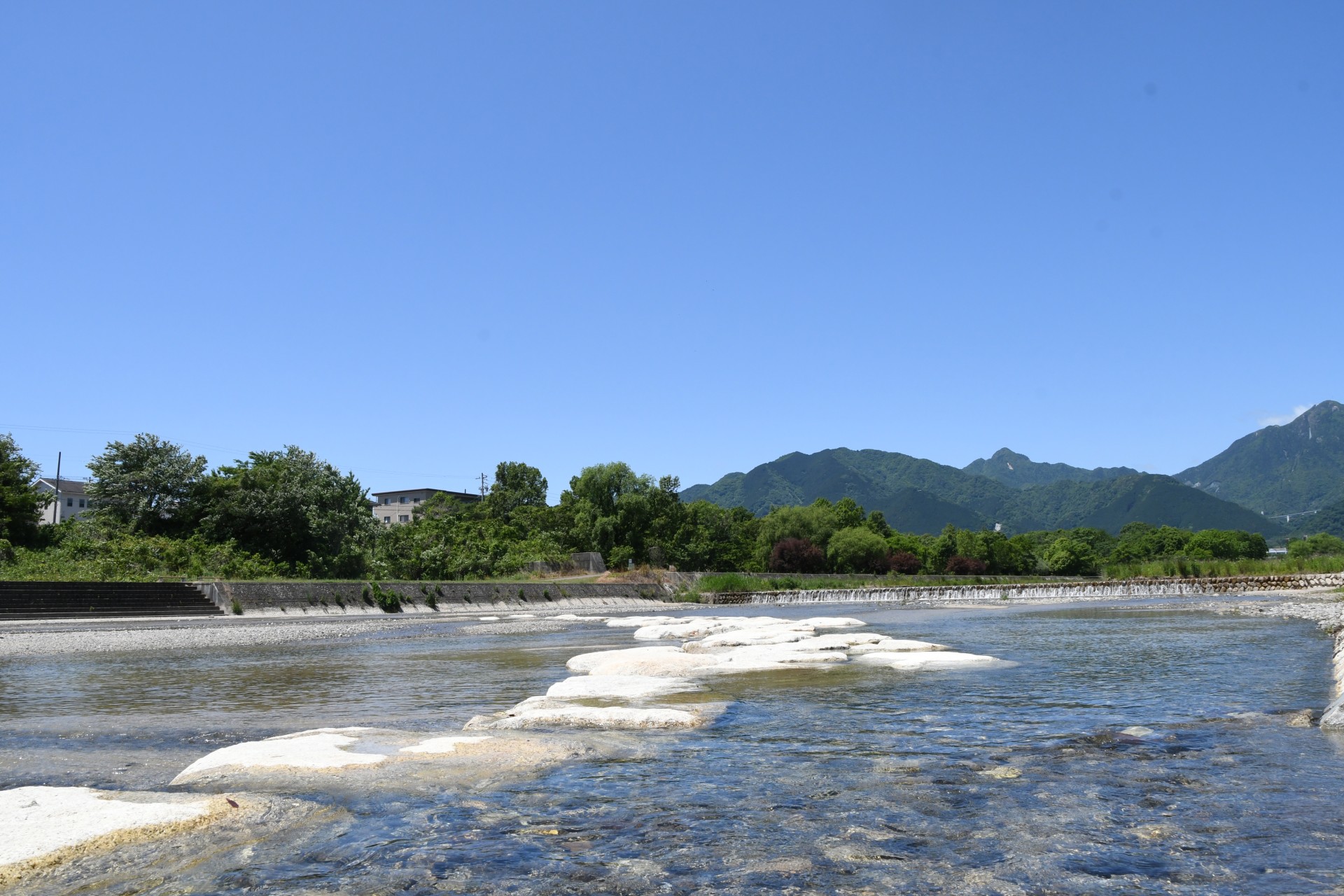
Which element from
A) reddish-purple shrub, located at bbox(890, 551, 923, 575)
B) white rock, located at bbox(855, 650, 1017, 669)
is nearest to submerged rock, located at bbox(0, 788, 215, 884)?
white rock, located at bbox(855, 650, 1017, 669)

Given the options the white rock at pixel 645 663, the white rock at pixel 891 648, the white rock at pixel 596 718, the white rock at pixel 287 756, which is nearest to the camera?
the white rock at pixel 287 756

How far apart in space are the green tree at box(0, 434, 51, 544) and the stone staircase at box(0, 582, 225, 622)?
15923 mm

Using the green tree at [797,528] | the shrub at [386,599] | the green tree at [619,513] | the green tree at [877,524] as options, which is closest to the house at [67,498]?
the green tree at [619,513]

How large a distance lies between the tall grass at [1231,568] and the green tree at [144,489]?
212ft

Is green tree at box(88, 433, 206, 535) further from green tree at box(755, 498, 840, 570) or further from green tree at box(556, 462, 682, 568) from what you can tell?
green tree at box(755, 498, 840, 570)

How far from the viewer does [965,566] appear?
118 m

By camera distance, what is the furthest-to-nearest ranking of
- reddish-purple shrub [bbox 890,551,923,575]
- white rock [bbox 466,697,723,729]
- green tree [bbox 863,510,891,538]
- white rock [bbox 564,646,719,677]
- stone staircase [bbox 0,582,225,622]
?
green tree [bbox 863,510,891,538]
reddish-purple shrub [bbox 890,551,923,575]
stone staircase [bbox 0,582,225,622]
white rock [bbox 564,646,719,677]
white rock [bbox 466,697,723,729]

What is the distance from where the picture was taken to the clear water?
215 inches

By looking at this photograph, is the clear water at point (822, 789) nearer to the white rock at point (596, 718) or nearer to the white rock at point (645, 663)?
the white rock at point (596, 718)

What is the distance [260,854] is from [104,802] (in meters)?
1.54

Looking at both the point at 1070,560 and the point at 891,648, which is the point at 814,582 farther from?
the point at 1070,560

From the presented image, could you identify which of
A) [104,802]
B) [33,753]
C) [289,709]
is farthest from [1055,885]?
[289,709]

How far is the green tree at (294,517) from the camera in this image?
182ft

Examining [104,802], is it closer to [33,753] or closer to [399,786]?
[399,786]
